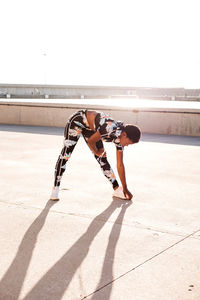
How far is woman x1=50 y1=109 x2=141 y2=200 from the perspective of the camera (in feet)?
17.4

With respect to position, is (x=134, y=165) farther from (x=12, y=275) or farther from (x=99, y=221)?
(x=12, y=275)

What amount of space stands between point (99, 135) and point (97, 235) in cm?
134

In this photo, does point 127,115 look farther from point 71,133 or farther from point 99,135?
point 99,135

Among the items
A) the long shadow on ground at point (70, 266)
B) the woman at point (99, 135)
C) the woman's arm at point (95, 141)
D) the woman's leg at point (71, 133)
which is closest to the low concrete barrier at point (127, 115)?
the woman at point (99, 135)

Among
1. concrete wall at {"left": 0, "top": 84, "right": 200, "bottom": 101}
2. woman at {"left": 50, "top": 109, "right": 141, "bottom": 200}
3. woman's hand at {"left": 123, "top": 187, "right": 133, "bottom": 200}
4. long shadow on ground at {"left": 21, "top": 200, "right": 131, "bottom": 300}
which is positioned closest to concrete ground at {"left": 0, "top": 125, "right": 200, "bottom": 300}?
long shadow on ground at {"left": 21, "top": 200, "right": 131, "bottom": 300}

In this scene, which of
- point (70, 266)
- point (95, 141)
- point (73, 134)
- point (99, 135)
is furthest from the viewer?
point (73, 134)

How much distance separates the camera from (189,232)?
473 cm

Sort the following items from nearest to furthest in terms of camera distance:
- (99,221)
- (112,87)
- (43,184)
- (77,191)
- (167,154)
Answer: (99,221), (77,191), (43,184), (167,154), (112,87)

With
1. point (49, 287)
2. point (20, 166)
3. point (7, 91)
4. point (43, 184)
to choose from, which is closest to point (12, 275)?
point (49, 287)

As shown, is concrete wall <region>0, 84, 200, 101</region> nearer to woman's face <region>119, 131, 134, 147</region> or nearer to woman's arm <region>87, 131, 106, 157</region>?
woman's arm <region>87, 131, 106, 157</region>

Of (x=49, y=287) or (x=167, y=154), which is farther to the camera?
(x=167, y=154)

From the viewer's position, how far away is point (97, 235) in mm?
4566

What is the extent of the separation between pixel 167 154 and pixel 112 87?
168ft

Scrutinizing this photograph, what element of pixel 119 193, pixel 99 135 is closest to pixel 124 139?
pixel 99 135
